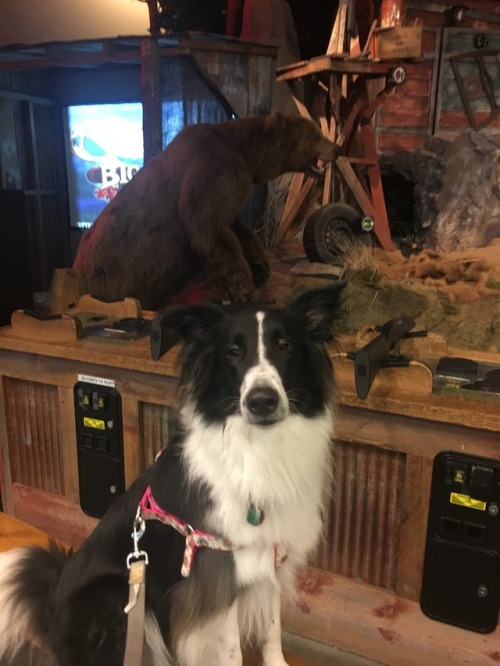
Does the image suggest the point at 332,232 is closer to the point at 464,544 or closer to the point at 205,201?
the point at 205,201

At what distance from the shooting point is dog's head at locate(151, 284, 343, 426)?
3.47ft

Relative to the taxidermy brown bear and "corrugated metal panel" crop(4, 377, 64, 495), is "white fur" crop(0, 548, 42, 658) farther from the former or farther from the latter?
the taxidermy brown bear

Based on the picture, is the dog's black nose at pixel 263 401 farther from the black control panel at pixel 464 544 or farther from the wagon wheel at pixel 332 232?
the wagon wheel at pixel 332 232

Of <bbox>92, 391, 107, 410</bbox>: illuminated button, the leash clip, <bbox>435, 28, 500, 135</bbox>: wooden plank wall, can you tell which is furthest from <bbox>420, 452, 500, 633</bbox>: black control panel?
<bbox>435, 28, 500, 135</bbox>: wooden plank wall

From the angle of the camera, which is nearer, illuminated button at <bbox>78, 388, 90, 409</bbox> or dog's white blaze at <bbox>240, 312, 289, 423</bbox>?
dog's white blaze at <bbox>240, 312, 289, 423</bbox>

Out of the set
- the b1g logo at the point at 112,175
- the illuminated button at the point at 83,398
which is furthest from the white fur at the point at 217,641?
the b1g logo at the point at 112,175

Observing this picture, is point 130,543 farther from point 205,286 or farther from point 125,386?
point 205,286

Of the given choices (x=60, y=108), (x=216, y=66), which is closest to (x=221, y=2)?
(x=216, y=66)

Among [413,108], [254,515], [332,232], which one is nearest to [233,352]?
[254,515]

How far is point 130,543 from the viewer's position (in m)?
1.19

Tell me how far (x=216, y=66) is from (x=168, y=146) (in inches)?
10.4

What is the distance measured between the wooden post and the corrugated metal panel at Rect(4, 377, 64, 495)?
862 mm

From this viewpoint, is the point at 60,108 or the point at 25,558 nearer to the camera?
the point at 25,558

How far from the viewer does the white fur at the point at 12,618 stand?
1.18 m
